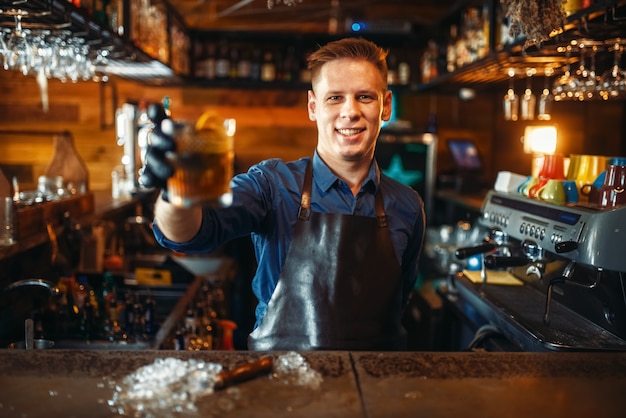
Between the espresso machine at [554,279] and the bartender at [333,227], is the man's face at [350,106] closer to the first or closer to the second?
the bartender at [333,227]

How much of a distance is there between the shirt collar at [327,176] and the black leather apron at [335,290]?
A: 0.05m

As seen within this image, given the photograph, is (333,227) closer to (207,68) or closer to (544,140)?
(544,140)

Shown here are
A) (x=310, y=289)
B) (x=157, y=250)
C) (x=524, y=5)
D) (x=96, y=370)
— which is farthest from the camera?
(x=157, y=250)

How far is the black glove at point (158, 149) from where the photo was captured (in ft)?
3.77

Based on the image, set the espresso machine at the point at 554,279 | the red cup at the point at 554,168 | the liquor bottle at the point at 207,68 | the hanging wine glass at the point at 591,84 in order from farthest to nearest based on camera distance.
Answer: the liquor bottle at the point at 207,68 → the hanging wine glass at the point at 591,84 → the red cup at the point at 554,168 → the espresso machine at the point at 554,279

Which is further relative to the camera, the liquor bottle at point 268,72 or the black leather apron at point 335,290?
the liquor bottle at point 268,72

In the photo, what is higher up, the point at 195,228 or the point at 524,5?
the point at 524,5

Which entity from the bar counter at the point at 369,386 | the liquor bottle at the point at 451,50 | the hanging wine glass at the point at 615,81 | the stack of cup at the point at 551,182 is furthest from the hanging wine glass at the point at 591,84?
the liquor bottle at the point at 451,50

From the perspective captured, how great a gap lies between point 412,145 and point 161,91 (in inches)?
92.2

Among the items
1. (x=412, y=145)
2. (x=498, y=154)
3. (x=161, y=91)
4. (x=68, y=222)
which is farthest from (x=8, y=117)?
(x=498, y=154)

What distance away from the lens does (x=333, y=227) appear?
1.84 metres

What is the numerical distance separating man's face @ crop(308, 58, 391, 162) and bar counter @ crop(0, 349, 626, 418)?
69 centimetres

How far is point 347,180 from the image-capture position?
194cm

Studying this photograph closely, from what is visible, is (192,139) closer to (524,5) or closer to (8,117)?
(524,5)
